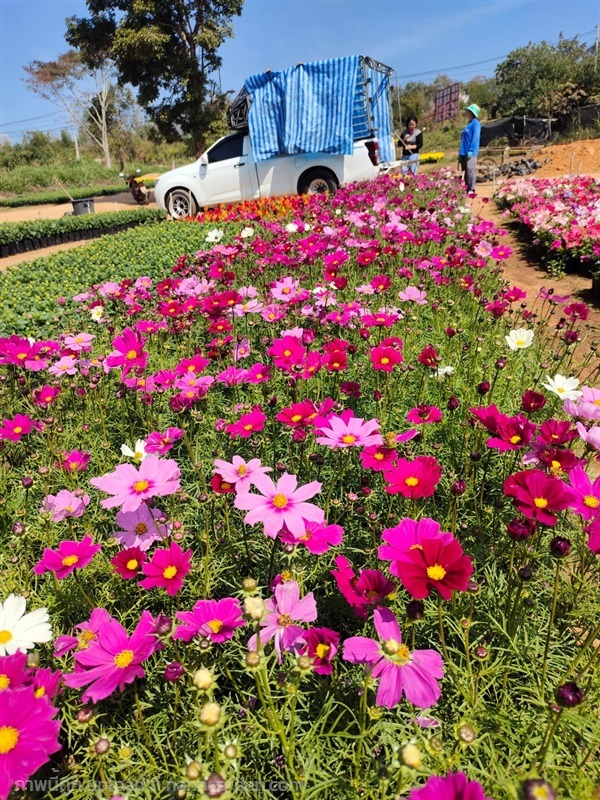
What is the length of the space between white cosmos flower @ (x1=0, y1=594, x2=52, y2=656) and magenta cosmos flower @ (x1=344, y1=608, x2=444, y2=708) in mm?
582

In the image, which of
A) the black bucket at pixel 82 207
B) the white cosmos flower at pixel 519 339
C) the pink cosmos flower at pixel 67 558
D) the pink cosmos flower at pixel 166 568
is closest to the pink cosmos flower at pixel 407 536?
the pink cosmos flower at pixel 166 568

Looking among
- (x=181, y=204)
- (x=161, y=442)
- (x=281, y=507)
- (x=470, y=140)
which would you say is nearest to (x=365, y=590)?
(x=281, y=507)

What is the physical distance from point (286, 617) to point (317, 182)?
9.77 metres

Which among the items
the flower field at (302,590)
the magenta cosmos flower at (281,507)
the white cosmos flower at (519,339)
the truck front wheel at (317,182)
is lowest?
the flower field at (302,590)

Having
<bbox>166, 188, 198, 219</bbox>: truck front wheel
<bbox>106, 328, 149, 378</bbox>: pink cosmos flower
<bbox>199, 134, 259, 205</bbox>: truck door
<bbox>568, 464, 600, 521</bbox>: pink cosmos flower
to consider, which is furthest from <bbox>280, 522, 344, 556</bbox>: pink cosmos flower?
<bbox>166, 188, 198, 219</bbox>: truck front wheel

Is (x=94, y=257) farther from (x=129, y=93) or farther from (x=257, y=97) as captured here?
(x=129, y=93)

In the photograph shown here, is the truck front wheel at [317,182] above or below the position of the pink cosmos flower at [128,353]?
above

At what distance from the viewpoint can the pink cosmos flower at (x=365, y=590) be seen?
35.6 inches

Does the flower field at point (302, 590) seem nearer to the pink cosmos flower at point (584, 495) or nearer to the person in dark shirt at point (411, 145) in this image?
the pink cosmos flower at point (584, 495)

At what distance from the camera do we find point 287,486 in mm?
1094

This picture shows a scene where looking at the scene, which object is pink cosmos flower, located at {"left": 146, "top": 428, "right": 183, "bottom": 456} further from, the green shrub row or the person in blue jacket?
the green shrub row

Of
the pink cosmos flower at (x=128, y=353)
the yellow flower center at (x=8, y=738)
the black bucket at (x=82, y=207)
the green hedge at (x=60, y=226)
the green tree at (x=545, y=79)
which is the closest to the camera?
the yellow flower center at (x=8, y=738)

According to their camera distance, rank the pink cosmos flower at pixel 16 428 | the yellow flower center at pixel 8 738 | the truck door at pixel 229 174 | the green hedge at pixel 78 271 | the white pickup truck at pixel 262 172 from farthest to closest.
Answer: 1. the truck door at pixel 229 174
2. the white pickup truck at pixel 262 172
3. the green hedge at pixel 78 271
4. the pink cosmos flower at pixel 16 428
5. the yellow flower center at pixel 8 738

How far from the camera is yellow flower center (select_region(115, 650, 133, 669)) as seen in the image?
2.94 feet
